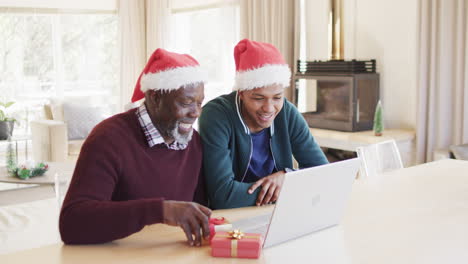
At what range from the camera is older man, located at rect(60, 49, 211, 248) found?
140cm

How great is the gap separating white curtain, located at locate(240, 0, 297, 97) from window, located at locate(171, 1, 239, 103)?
0.55 m

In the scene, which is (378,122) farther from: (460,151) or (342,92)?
(460,151)

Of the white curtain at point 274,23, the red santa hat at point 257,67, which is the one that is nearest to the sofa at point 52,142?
the white curtain at point 274,23

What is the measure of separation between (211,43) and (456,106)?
349 cm

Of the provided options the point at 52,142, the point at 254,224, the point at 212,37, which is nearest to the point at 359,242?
the point at 254,224

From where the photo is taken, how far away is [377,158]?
2539 millimetres

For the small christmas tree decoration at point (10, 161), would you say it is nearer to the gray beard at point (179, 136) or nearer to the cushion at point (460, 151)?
the gray beard at point (179, 136)

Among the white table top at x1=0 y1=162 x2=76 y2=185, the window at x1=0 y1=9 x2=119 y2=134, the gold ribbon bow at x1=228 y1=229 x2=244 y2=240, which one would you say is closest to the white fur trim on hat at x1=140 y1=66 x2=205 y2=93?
the gold ribbon bow at x1=228 y1=229 x2=244 y2=240

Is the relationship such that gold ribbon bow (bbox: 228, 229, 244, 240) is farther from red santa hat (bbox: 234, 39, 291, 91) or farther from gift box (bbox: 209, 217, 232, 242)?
red santa hat (bbox: 234, 39, 291, 91)

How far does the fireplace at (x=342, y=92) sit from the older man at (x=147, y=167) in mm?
2772

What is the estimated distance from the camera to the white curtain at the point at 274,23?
5.23 metres

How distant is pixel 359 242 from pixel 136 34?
645 centimetres

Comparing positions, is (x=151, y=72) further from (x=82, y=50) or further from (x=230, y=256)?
(x=82, y=50)

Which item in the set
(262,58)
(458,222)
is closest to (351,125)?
(262,58)
